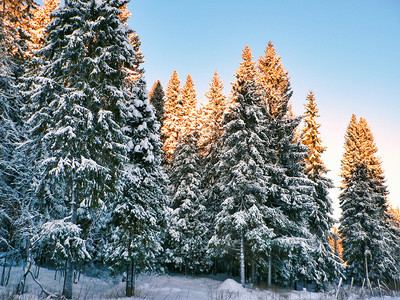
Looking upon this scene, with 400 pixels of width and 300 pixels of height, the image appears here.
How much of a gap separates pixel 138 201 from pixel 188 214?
1090cm

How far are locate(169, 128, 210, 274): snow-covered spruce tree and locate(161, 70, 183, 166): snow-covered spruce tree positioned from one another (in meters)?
4.58

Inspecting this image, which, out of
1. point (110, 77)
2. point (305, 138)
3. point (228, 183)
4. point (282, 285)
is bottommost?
point (282, 285)

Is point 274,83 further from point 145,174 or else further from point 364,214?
point 364,214

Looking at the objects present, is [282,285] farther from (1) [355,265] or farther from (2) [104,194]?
(2) [104,194]

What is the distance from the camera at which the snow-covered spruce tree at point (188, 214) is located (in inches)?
980

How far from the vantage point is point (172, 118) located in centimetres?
3603

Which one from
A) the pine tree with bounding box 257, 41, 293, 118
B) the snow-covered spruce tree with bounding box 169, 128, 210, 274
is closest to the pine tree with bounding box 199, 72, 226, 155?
the snow-covered spruce tree with bounding box 169, 128, 210, 274

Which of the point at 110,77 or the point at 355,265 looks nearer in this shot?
the point at 110,77

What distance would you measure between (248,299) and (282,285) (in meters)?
8.82

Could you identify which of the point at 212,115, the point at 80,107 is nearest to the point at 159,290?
the point at 80,107

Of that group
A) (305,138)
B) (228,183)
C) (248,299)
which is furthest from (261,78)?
(248,299)

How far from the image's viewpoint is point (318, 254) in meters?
22.9

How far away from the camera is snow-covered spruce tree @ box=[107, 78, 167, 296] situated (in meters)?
14.3

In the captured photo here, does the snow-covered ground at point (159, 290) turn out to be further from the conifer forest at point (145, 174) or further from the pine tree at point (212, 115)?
the pine tree at point (212, 115)
